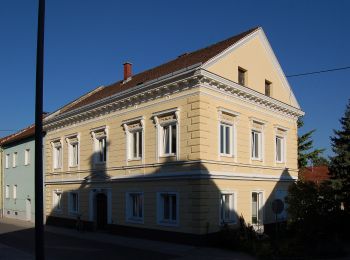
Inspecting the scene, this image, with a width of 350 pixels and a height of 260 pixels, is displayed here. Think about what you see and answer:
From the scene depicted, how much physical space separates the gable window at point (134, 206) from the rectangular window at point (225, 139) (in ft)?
15.5

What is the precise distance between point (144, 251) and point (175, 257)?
6.08 feet

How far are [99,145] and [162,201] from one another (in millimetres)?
6475

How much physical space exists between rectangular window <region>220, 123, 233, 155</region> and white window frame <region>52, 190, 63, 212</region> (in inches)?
518

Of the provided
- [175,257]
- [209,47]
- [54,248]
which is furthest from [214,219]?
[209,47]

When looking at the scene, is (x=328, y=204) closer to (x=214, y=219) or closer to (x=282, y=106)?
(x=214, y=219)

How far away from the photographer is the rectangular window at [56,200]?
28.4m

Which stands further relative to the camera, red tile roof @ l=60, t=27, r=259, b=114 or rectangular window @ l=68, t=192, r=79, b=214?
rectangular window @ l=68, t=192, r=79, b=214

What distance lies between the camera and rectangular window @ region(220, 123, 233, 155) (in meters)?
19.7

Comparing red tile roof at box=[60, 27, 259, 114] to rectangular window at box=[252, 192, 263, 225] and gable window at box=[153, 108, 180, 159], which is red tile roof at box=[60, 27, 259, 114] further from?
rectangular window at box=[252, 192, 263, 225]

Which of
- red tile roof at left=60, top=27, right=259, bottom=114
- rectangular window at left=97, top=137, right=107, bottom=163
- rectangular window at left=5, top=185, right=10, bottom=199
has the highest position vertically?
red tile roof at left=60, top=27, right=259, bottom=114

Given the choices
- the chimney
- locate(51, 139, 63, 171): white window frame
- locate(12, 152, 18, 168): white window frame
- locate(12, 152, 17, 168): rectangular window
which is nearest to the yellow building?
locate(51, 139, 63, 171): white window frame

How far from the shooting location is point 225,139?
19906 millimetres

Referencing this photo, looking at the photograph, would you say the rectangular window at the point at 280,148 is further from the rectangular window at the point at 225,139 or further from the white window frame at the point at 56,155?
the white window frame at the point at 56,155

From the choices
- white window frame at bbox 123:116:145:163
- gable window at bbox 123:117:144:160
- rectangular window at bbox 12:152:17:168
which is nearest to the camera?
white window frame at bbox 123:116:145:163
